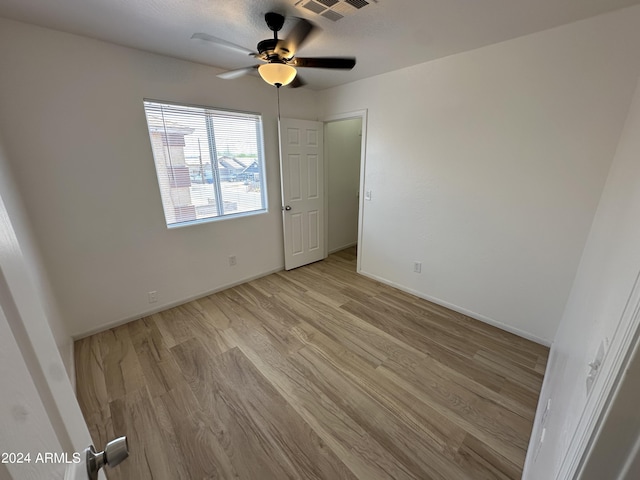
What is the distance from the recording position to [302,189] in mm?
3635

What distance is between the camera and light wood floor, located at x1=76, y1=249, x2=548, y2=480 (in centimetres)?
138

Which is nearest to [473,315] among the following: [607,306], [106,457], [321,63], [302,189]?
[607,306]

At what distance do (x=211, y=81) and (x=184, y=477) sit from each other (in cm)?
318

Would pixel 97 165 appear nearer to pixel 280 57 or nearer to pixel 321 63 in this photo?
pixel 280 57

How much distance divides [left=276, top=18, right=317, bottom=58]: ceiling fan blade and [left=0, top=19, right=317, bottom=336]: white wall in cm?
138

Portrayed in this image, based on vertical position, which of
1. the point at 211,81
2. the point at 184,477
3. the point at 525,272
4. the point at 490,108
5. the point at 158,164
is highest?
the point at 211,81

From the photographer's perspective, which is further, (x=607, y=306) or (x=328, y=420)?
(x=328, y=420)

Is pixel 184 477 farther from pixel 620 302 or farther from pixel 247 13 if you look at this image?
pixel 247 13

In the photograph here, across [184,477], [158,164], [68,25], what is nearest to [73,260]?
[158,164]

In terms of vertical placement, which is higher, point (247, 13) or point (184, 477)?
point (247, 13)

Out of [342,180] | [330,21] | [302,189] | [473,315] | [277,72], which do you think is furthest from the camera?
[342,180]

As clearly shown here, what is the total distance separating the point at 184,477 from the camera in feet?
4.30

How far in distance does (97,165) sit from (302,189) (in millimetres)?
2186

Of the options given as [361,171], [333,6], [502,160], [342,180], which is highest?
[333,6]
